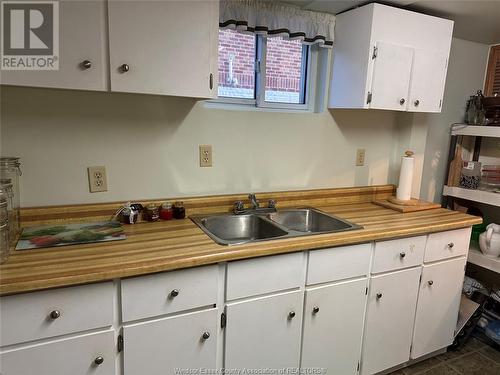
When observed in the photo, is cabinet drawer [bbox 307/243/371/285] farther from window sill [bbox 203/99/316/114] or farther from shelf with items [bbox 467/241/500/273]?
shelf with items [bbox 467/241/500/273]

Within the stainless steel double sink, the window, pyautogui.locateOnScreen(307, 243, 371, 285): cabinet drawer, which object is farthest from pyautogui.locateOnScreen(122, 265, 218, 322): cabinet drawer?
the window

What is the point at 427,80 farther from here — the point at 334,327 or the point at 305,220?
the point at 334,327

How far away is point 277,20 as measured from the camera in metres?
1.93

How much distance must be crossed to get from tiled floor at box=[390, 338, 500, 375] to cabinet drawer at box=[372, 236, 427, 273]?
74 centimetres

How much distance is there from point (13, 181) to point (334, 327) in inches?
64.4

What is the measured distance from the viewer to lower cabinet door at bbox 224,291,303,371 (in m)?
1.46

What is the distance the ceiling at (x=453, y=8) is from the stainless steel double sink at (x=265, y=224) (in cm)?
118

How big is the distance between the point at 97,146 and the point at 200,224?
0.62m

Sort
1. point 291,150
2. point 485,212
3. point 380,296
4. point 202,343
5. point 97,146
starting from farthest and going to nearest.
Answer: point 485,212
point 291,150
point 380,296
point 97,146
point 202,343

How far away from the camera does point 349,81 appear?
2.03m

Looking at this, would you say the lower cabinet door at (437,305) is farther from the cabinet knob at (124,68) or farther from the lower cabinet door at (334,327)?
the cabinet knob at (124,68)

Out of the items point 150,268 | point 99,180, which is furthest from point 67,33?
point 150,268

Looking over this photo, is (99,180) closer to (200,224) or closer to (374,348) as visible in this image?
(200,224)

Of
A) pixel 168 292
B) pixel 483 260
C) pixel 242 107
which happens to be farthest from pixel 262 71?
pixel 483 260
